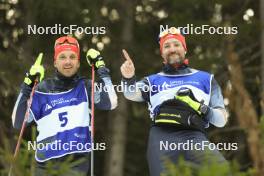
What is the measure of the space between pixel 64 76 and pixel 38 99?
274 millimetres

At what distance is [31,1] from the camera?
11.6 m

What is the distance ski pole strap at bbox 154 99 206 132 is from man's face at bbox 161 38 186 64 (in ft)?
1.25

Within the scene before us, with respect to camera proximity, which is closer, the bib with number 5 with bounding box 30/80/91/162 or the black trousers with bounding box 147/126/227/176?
the black trousers with bounding box 147/126/227/176

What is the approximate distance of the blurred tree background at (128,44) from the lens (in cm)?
1095

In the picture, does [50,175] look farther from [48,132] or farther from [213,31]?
[213,31]

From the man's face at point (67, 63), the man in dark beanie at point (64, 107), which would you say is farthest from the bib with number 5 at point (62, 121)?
the man's face at point (67, 63)

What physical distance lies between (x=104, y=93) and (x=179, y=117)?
0.67 meters

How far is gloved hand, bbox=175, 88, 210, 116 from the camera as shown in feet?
15.5

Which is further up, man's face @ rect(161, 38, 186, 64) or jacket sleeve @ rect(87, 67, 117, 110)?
man's face @ rect(161, 38, 186, 64)
